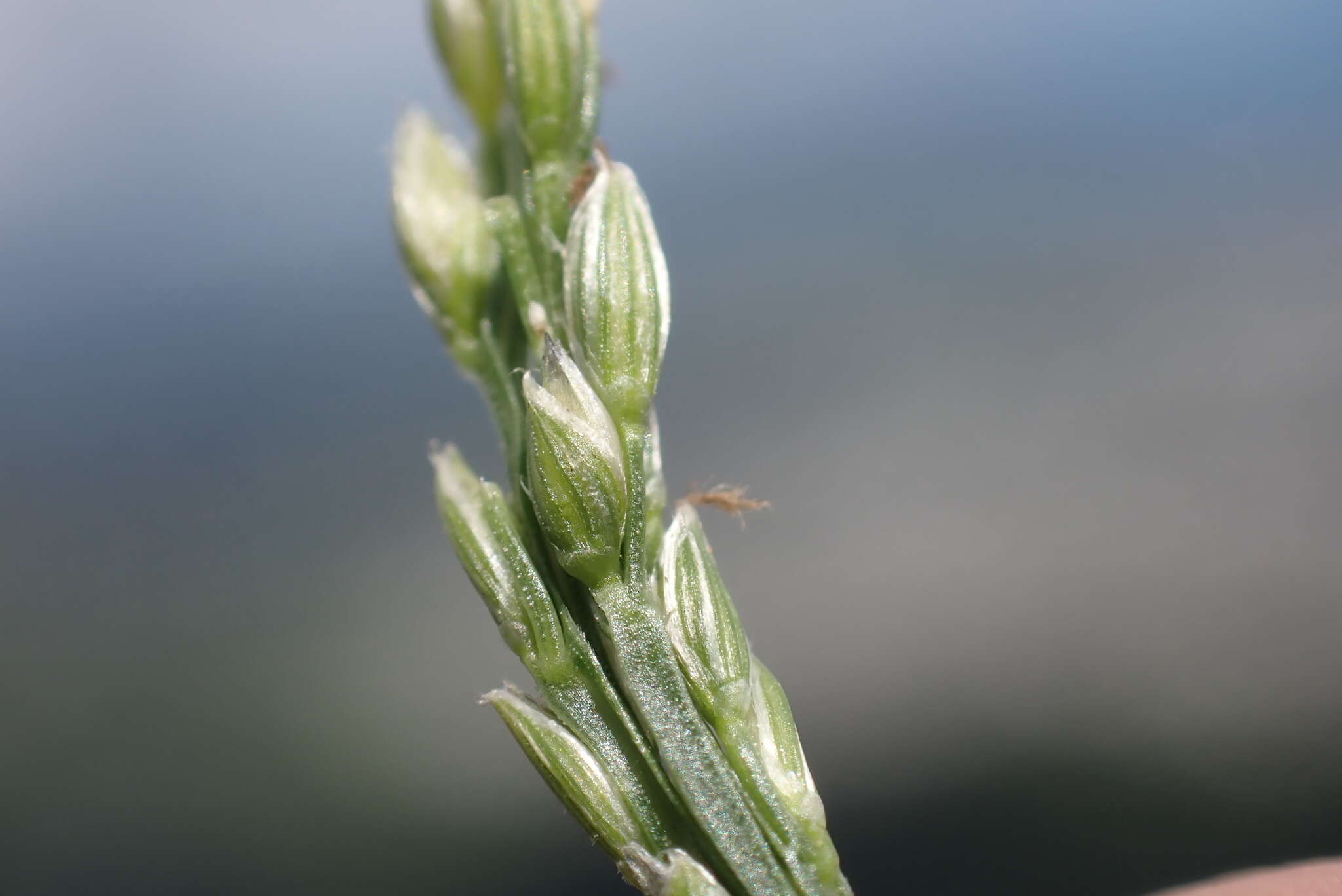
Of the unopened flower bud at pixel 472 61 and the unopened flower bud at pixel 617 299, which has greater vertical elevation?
the unopened flower bud at pixel 472 61

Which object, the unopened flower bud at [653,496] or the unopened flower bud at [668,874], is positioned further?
the unopened flower bud at [653,496]

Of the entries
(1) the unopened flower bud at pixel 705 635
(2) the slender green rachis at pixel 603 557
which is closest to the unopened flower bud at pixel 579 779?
(2) the slender green rachis at pixel 603 557

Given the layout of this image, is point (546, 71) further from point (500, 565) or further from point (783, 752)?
point (783, 752)

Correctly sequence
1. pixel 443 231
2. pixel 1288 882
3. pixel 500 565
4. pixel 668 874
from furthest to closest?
pixel 1288 882 → pixel 443 231 → pixel 500 565 → pixel 668 874

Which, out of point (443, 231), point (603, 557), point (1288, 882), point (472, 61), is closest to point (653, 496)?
point (603, 557)

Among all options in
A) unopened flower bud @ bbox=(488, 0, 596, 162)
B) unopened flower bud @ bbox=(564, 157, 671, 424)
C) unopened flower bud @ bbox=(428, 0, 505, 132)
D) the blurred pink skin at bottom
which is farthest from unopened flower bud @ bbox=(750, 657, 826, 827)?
the blurred pink skin at bottom

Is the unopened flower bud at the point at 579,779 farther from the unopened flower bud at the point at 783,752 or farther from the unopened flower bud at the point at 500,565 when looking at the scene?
the unopened flower bud at the point at 783,752
